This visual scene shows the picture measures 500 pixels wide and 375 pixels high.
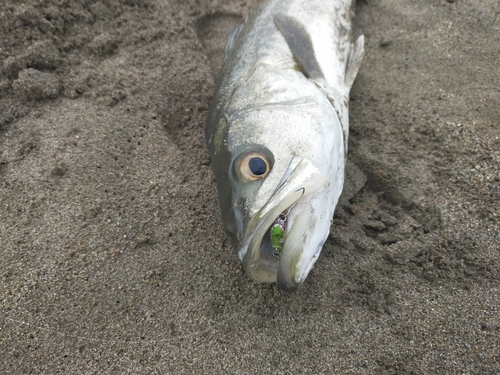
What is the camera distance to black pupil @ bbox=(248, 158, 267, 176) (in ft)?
6.02

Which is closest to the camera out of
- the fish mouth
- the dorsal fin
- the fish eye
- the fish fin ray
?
the fish mouth

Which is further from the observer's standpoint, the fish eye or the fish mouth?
the fish eye

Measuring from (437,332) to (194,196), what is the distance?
170cm

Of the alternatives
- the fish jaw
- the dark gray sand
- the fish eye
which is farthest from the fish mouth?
the dark gray sand

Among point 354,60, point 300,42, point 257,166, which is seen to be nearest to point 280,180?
point 257,166

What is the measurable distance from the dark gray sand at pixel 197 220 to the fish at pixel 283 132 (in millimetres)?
349

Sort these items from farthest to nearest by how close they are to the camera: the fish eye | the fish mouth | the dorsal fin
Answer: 1. the dorsal fin
2. the fish eye
3. the fish mouth

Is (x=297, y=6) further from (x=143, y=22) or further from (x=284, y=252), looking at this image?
(x=284, y=252)

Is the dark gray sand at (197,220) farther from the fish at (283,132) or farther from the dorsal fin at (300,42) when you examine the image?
the dorsal fin at (300,42)

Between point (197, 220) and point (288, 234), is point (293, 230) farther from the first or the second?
point (197, 220)

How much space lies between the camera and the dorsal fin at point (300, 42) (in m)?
2.48

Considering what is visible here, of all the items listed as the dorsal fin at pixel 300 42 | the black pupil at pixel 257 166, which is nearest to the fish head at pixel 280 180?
the black pupil at pixel 257 166

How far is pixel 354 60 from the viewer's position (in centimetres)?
288

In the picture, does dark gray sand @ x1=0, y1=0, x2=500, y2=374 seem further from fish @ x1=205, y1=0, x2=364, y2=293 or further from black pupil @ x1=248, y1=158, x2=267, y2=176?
black pupil @ x1=248, y1=158, x2=267, y2=176
